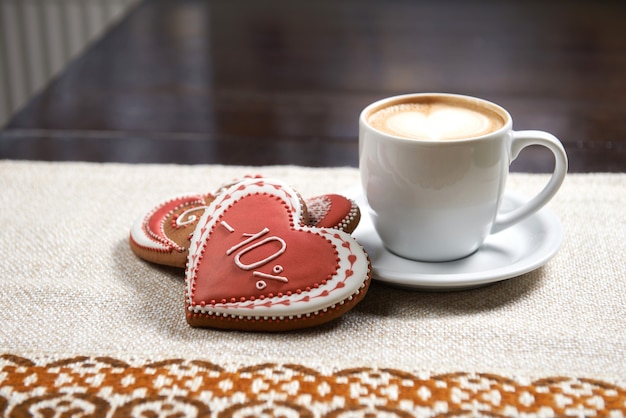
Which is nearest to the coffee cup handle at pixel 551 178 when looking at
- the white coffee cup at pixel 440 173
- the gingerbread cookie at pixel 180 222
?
the white coffee cup at pixel 440 173

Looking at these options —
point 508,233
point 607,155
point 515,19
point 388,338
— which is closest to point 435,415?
point 388,338

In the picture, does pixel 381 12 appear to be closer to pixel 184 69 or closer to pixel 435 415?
pixel 184 69

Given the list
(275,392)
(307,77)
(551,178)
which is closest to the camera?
(275,392)

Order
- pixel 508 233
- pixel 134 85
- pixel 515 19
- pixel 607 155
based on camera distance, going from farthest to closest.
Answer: pixel 515 19, pixel 134 85, pixel 607 155, pixel 508 233

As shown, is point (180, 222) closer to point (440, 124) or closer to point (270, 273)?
point (270, 273)

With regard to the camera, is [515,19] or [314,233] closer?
[314,233]

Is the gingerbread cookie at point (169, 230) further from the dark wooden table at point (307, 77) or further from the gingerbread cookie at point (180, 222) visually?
the dark wooden table at point (307, 77)

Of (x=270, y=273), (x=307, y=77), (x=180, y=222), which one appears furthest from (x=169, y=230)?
(x=307, y=77)
